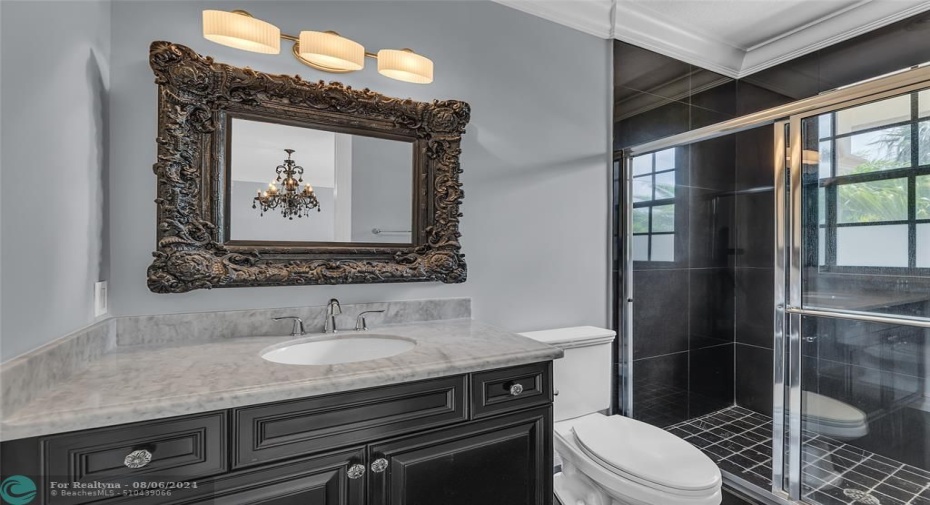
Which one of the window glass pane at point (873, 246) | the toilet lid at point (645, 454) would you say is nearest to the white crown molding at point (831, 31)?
the window glass pane at point (873, 246)

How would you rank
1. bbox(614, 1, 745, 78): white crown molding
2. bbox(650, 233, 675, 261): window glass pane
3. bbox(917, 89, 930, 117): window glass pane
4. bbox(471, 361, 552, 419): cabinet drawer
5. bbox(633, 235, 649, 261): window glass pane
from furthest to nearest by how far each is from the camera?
bbox(650, 233, 675, 261): window glass pane → bbox(633, 235, 649, 261): window glass pane → bbox(614, 1, 745, 78): white crown molding → bbox(917, 89, 930, 117): window glass pane → bbox(471, 361, 552, 419): cabinet drawer

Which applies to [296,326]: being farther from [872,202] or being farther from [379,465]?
[872,202]

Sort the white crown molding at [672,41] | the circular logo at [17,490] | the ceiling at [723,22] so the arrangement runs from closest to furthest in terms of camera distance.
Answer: the circular logo at [17,490] < the ceiling at [723,22] < the white crown molding at [672,41]

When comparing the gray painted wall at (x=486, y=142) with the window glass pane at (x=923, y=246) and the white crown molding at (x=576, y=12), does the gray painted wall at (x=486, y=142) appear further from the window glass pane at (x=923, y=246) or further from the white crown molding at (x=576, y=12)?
the window glass pane at (x=923, y=246)

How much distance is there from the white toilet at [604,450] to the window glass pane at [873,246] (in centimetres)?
110

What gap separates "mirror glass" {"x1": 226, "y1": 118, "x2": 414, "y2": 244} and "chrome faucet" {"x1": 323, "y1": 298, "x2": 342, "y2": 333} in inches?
9.2

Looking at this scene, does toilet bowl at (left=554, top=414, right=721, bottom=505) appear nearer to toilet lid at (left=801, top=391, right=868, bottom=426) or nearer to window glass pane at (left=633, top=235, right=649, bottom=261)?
toilet lid at (left=801, top=391, right=868, bottom=426)

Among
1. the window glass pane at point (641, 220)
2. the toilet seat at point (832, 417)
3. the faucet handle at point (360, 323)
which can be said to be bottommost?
the toilet seat at point (832, 417)

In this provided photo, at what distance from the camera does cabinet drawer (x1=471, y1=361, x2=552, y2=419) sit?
1201 mm

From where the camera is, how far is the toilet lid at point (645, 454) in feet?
4.36

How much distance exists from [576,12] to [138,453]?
236cm

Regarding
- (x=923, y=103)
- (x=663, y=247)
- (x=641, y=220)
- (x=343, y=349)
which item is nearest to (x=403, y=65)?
(x=343, y=349)

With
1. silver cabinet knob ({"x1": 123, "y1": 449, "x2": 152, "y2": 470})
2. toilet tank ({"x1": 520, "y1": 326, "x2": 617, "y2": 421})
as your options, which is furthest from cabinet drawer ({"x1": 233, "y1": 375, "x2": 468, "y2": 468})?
toilet tank ({"x1": 520, "y1": 326, "x2": 617, "y2": 421})

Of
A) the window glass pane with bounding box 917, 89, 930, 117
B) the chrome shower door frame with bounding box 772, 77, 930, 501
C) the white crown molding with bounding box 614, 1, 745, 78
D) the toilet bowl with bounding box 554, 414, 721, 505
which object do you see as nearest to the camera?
the toilet bowl with bounding box 554, 414, 721, 505
